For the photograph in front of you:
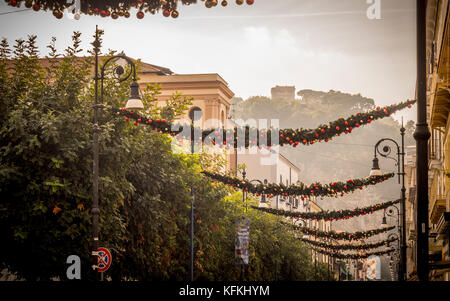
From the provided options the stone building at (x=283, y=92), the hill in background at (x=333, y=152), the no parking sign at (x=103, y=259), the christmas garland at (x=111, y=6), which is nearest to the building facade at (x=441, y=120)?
the christmas garland at (x=111, y=6)

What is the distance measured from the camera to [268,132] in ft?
53.8

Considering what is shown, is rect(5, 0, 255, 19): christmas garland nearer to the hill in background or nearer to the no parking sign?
the no parking sign

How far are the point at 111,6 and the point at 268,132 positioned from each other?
6.60 metres

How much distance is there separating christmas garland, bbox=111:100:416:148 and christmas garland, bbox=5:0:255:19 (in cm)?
567

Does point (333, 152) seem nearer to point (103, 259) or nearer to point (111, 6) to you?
point (103, 259)

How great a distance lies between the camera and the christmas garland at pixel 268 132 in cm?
1528

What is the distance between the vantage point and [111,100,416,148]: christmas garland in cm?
1528

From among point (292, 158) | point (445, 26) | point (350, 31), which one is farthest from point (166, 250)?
point (292, 158)

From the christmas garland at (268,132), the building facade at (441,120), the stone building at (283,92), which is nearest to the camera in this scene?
the christmas garland at (268,132)

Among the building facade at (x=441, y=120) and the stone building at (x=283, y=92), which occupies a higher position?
the stone building at (x=283, y=92)

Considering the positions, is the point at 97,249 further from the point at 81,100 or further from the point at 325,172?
the point at 325,172

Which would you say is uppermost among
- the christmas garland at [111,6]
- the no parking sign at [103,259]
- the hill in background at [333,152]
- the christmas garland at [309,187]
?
the hill in background at [333,152]

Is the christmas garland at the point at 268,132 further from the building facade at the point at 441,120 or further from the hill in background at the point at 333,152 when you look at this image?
the hill in background at the point at 333,152

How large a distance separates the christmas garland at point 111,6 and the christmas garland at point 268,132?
5.67 meters
